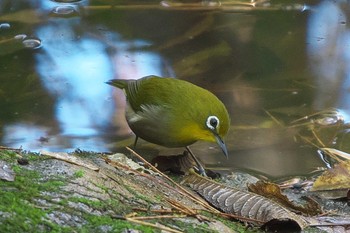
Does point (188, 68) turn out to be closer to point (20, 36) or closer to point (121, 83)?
point (121, 83)

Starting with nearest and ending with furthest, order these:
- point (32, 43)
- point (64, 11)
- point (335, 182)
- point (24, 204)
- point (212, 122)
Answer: point (24, 204) → point (335, 182) → point (212, 122) → point (32, 43) → point (64, 11)

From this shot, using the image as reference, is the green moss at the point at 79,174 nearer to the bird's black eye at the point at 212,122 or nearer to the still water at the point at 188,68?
the bird's black eye at the point at 212,122

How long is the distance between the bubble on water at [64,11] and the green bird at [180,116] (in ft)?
10.1

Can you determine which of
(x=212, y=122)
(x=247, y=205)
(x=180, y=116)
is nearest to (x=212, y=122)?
(x=212, y=122)

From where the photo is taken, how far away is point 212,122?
4664 mm

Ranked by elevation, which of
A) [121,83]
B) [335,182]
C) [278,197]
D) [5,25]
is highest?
[278,197]

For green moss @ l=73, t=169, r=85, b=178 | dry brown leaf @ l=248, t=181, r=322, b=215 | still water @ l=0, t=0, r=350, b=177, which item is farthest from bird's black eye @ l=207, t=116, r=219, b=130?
green moss @ l=73, t=169, r=85, b=178

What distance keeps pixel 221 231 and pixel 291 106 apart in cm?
342

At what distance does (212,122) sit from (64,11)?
3.69 m

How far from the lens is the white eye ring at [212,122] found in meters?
4.65

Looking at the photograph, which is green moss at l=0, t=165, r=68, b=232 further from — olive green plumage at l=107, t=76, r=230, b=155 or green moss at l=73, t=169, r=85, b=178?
olive green plumage at l=107, t=76, r=230, b=155

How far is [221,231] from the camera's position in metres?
2.75

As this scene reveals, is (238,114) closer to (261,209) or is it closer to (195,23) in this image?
(195,23)

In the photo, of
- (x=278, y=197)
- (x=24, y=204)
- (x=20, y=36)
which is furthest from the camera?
(x=20, y=36)
